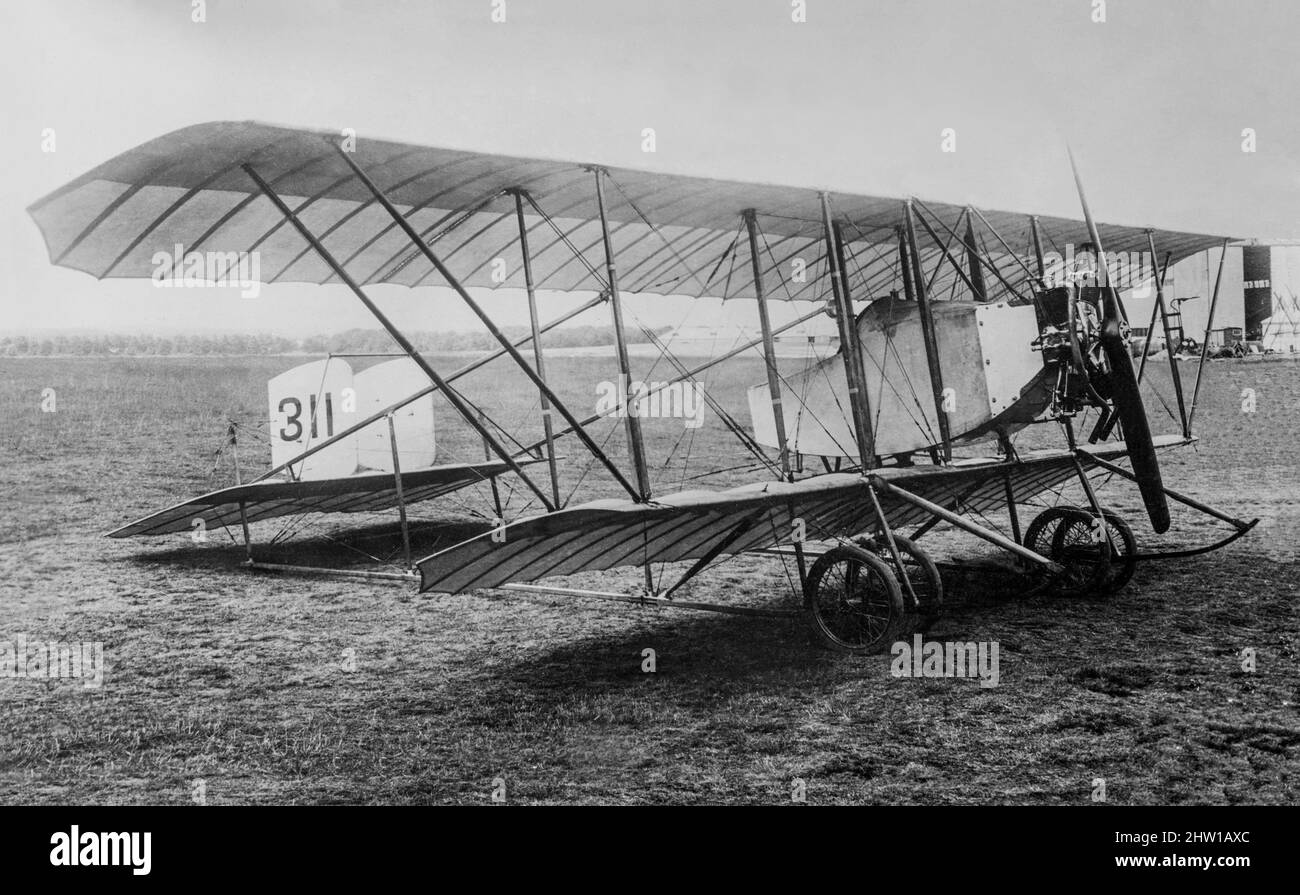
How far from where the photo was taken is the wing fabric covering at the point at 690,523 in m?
4.56

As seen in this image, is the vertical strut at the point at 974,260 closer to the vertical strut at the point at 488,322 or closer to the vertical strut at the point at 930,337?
the vertical strut at the point at 930,337

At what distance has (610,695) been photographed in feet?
16.1

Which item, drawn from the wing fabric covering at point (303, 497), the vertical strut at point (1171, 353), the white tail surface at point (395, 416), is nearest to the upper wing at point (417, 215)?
the vertical strut at point (1171, 353)

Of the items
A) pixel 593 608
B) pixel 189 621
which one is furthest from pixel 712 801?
pixel 189 621

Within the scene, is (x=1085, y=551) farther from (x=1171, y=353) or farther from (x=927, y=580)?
(x=927, y=580)

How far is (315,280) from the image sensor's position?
6.73 metres

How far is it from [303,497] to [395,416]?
4.99 feet

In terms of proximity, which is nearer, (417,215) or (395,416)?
(417,215)

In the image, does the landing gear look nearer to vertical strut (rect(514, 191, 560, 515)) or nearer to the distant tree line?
vertical strut (rect(514, 191, 560, 515))

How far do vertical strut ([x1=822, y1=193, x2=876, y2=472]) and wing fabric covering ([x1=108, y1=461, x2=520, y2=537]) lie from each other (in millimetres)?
4803

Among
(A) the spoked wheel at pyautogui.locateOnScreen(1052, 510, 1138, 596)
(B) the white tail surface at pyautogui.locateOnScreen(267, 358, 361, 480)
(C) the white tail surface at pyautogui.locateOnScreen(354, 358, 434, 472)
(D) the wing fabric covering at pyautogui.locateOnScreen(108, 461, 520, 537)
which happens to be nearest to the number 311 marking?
(B) the white tail surface at pyautogui.locateOnScreen(267, 358, 361, 480)

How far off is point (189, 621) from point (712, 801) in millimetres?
4854

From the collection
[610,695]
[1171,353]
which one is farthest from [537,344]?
[1171,353]
